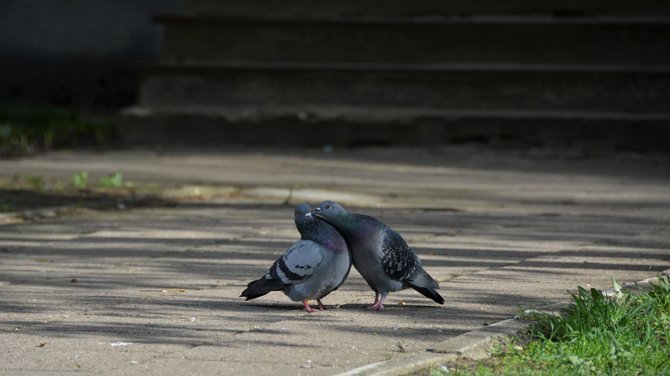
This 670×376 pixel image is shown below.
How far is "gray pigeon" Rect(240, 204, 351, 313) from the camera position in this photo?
6.67m

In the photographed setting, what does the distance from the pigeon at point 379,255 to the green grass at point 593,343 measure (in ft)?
2.41

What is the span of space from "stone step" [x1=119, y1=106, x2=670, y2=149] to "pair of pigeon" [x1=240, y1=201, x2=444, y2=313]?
11.9 meters

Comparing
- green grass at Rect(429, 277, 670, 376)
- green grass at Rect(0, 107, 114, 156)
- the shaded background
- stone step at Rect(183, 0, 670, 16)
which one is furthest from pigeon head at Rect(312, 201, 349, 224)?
stone step at Rect(183, 0, 670, 16)

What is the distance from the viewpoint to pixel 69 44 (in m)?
22.5

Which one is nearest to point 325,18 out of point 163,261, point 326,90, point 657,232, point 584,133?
point 326,90

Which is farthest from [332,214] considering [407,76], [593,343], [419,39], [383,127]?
[419,39]

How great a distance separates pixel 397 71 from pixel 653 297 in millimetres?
12631

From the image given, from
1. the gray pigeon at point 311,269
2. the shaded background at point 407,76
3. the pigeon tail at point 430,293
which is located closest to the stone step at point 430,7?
the shaded background at point 407,76

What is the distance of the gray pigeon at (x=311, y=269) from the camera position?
263 inches

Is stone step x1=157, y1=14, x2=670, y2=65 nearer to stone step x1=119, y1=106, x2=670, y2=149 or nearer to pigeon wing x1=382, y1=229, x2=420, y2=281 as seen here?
stone step x1=119, y1=106, x2=670, y2=149

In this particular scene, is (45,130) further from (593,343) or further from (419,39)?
(593,343)

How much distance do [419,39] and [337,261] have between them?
13.0 m

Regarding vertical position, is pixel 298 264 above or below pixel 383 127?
above

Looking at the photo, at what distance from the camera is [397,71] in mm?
19172
